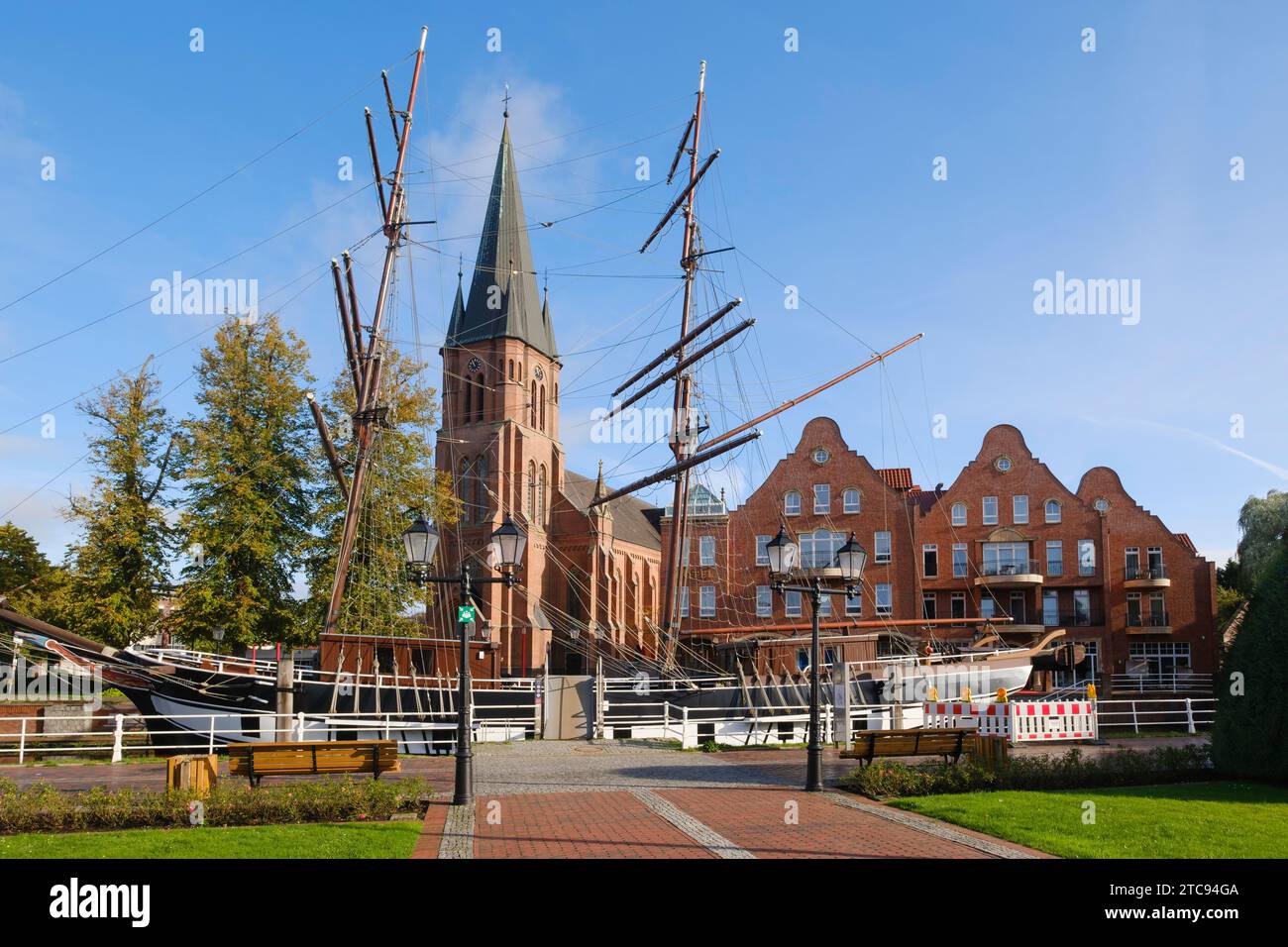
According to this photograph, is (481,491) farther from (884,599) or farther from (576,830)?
(576,830)

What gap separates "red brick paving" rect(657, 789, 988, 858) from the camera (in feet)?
34.4

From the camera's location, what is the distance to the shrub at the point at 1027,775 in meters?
14.8

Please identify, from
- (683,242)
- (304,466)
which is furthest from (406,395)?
(683,242)

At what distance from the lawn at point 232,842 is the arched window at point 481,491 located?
50.1m

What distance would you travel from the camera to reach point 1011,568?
49.2 metres

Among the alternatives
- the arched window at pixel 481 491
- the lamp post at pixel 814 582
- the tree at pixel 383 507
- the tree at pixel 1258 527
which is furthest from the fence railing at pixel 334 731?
the tree at pixel 1258 527

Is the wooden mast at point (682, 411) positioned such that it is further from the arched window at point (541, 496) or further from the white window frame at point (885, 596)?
the arched window at point (541, 496)

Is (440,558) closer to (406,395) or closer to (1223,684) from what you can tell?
(406,395)

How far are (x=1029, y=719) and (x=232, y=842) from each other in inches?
630

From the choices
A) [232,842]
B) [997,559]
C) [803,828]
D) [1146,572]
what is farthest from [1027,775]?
[1146,572]

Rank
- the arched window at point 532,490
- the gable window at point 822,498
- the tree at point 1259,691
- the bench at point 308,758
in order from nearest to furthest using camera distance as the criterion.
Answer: the bench at point 308,758 < the tree at point 1259,691 < the gable window at point 822,498 < the arched window at point 532,490

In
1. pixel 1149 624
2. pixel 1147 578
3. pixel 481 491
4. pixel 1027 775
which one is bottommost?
pixel 1027 775

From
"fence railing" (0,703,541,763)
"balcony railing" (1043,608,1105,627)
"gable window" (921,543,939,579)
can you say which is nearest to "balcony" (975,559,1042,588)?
"gable window" (921,543,939,579)
